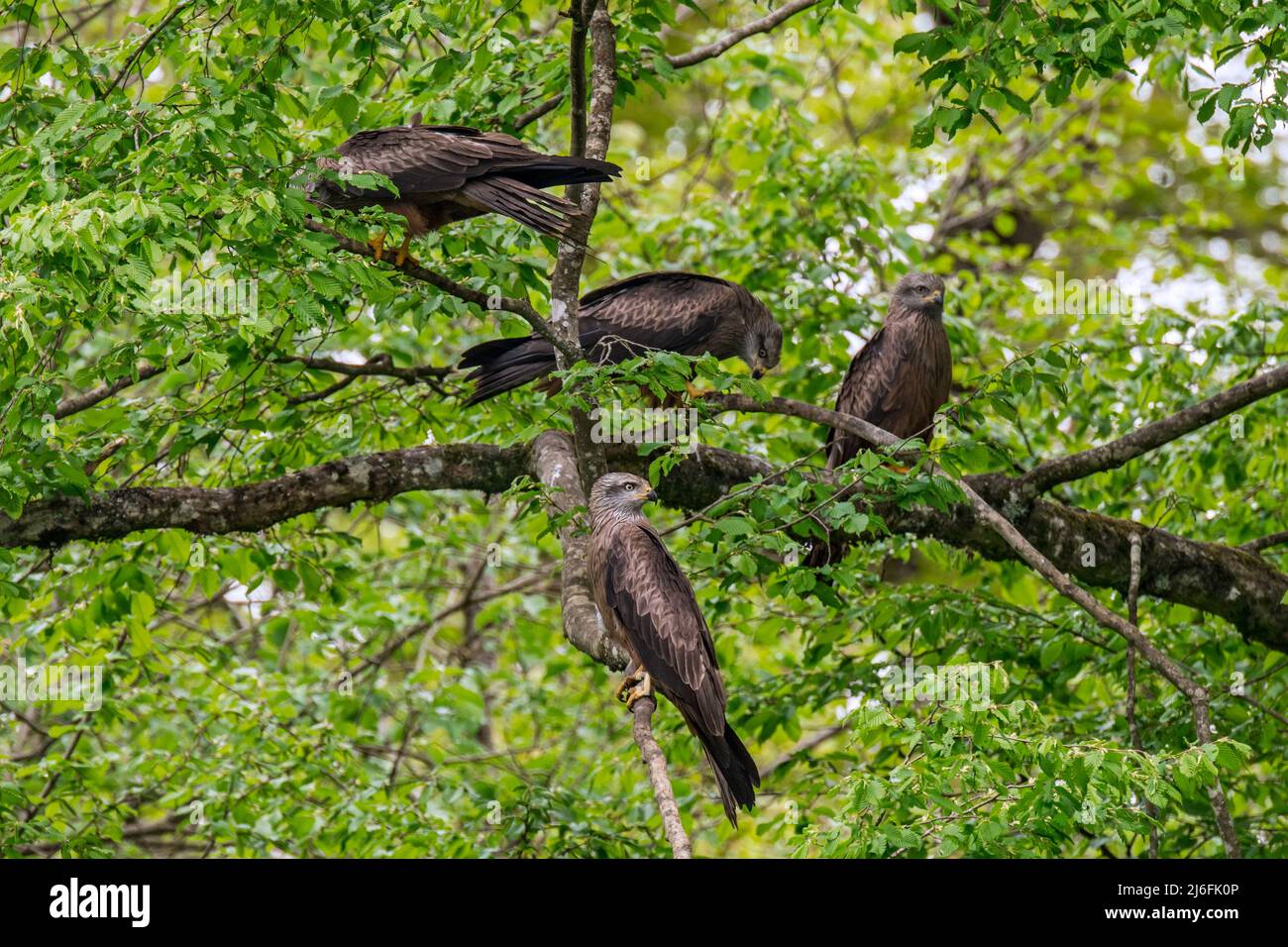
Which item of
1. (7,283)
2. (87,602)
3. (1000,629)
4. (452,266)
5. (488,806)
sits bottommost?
(488,806)

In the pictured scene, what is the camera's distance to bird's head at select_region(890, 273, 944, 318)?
7172mm

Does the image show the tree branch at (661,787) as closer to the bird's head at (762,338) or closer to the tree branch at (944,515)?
the tree branch at (944,515)

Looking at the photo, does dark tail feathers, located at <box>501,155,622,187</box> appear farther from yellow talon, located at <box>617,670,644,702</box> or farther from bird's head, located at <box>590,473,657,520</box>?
yellow talon, located at <box>617,670,644,702</box>

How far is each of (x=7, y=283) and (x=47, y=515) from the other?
1.60m

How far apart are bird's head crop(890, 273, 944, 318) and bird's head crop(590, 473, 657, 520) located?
7.28 ft

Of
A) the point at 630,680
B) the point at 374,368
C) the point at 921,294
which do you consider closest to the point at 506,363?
the point at 374,368

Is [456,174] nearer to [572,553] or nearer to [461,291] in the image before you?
[461,291]

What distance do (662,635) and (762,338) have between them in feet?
8.23

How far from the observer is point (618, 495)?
5.79 meters

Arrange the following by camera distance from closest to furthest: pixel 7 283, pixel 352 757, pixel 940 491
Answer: pixel 7 283 → pixel 940 491 → pixel 352 757

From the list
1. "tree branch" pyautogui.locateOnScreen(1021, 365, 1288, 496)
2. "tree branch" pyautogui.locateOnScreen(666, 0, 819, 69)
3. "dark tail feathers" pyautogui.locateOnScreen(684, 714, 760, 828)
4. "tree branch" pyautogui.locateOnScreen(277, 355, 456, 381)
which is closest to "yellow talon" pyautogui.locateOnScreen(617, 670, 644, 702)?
"dark tail feathers" pyautogui.locateOnScreen(684, 714, 760, 828)

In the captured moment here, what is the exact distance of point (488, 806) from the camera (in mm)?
6352

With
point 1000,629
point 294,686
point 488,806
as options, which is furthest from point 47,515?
point 1000,629

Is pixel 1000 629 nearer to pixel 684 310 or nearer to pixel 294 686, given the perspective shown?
pixel 684 310
